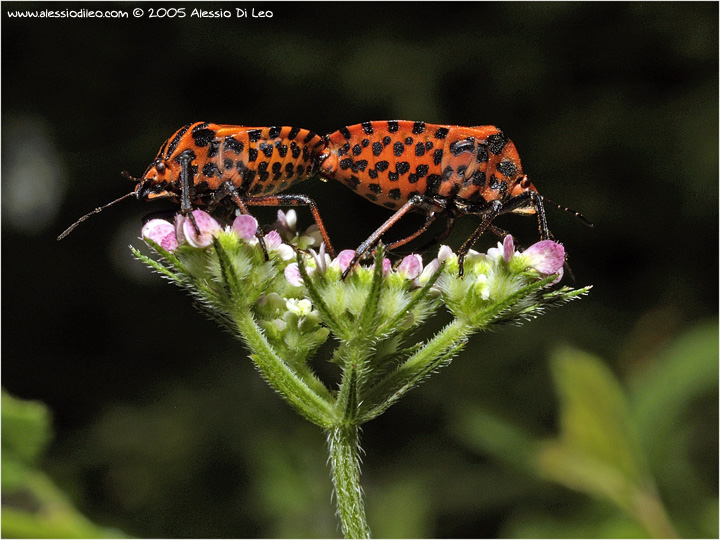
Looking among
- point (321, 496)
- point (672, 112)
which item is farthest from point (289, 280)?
point (672, 112)

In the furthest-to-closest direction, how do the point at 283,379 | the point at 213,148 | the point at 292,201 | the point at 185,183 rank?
the point at 292,201 → the point at 213,148 → the point at 185,183 → the point at 283,379

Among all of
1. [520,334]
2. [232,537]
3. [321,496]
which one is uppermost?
[520,334]

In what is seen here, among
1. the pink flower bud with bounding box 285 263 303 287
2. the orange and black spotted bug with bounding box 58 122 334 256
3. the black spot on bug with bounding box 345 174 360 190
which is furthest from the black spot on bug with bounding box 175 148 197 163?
the black spot on bug with bounding box 345 174 360 190

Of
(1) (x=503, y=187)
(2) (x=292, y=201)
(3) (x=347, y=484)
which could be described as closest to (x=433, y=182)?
(1) (x=503, y=187)

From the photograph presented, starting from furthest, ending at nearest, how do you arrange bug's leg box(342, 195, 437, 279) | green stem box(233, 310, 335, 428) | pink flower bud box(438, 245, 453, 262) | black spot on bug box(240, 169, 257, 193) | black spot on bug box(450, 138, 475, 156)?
1. black spot on bug box(450, 138, 475, 156)
2. black spot on bug box(240, 169, 257, 193)
3. pink flower bud box(438, 245, 453, 262)
4. bug's leg box(342, 195, 437, 279)
5. green stem box(233, 310, 335, 428)

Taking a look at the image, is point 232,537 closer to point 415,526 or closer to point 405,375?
point 415,526

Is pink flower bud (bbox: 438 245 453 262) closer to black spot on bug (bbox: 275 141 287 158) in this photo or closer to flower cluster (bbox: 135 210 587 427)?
flower cluster (bbox: 135 210 587 427)

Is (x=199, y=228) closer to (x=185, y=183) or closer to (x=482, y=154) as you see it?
(x=185, y=183)

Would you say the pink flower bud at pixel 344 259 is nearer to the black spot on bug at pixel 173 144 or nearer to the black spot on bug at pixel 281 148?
the black spot on bug at pixel 281 148
